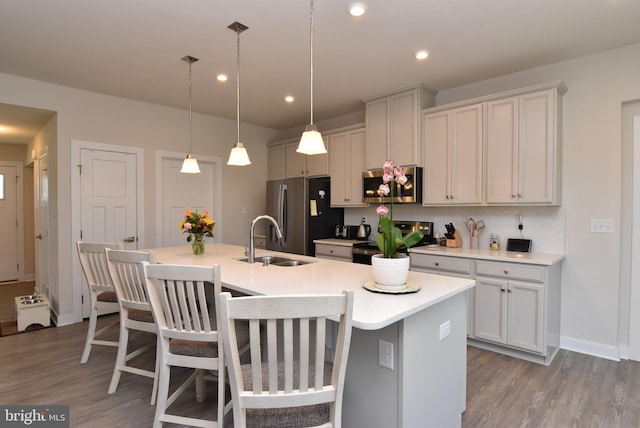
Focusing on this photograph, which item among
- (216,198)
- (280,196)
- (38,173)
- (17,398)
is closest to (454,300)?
(17,398)

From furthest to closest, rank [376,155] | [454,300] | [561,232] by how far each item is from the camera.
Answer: [376,155], [561,232], [454,300]

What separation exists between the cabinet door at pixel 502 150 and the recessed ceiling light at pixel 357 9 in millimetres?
1676

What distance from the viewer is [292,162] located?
5.32 meters

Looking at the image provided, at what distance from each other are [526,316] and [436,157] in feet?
5.67

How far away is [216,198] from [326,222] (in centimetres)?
167

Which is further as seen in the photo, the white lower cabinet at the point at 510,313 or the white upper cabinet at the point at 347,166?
the white upper cabinet at the point at 347,166

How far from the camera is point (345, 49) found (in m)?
2.96

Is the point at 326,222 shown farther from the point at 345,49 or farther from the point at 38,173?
the point at 38,173

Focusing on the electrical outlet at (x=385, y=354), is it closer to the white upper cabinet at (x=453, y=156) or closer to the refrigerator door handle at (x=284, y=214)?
the white upper cabinet at (x=453, y=156)

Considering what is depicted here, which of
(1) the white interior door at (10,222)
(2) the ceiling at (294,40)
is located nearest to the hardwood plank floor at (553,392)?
(2) the ceiling at (294,40)

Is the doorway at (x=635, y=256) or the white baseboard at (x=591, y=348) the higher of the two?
the doorway at (x=635, y=256)

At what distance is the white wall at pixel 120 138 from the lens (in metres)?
3.86

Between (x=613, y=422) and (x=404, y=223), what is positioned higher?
(x=404, y=223)

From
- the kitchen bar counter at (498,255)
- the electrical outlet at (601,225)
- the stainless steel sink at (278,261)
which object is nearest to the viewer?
the stainless steel sink at (278,261)
